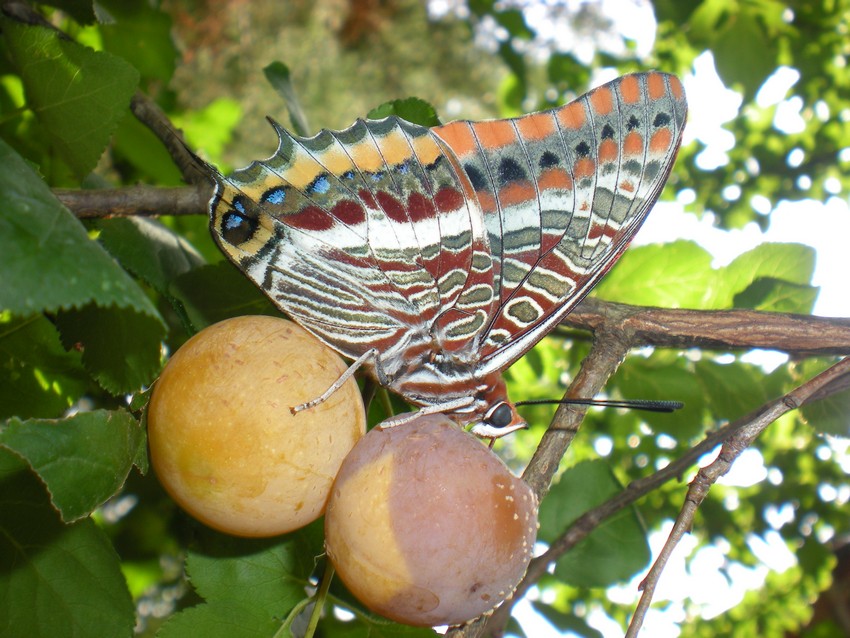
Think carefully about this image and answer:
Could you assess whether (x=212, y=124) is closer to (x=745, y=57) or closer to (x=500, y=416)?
(x=745, y=57)

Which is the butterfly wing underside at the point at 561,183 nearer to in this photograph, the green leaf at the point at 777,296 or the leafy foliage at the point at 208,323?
the leafy foliage at the point at 208,323

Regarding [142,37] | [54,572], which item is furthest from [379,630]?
[142,37]

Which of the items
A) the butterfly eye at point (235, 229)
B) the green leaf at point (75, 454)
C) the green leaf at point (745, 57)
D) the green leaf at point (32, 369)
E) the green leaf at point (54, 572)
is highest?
the green leaf at point (745, 57)

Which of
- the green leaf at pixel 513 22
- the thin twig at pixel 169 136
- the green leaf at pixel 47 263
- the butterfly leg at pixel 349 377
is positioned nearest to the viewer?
the green leaf at pixel 47 263

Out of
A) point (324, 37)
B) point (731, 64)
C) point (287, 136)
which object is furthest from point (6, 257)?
point (324, 37)

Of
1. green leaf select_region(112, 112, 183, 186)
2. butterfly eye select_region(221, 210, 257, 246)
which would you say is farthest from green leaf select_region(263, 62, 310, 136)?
butterfly eye select_region(221, 210, 257, 246)

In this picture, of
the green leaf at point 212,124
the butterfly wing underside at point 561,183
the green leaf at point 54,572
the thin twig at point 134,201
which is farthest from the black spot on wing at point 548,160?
the green leaf at point 212,124
